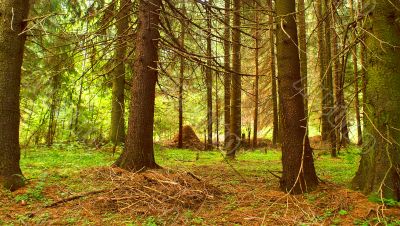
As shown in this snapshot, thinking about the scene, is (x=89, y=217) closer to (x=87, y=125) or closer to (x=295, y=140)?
(x=295, y=140)

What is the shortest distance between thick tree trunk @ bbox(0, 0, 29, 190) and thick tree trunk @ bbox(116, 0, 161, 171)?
1.87 meters

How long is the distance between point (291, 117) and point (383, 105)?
1.25m

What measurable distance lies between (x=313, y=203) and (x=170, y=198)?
1.94m

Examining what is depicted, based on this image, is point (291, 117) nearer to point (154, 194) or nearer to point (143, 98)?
point (154, 194)

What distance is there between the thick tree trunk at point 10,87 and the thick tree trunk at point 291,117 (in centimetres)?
414

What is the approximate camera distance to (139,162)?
22.3 feet

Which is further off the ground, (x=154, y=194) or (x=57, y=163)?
(x=57, y=163)

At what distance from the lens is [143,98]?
22.7 feet

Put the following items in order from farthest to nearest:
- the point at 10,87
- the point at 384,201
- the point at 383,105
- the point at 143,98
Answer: the point at 143,98, the point at 10,87, the point at 383,105, the point at 384,201

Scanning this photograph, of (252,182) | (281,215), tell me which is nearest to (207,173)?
(252,182)

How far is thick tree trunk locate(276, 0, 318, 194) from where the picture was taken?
538cm

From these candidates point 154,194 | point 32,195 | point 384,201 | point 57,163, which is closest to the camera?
point 384,201

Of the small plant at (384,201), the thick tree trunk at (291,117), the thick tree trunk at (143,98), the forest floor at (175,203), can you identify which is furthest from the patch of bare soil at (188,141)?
the small plant at (384,201)

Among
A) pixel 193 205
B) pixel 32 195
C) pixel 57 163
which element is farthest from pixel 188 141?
pixel 193 205
